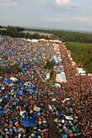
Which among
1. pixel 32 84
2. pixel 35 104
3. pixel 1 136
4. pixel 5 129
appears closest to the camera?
pixel 1 136

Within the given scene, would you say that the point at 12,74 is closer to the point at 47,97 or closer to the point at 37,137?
the point at 47,97

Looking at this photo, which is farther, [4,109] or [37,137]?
[4,109]

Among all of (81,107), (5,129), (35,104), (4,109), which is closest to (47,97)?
(35,104)

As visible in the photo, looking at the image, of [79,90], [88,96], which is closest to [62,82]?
[79,90]

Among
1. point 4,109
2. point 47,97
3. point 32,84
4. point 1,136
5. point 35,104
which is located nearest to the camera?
point 1,136

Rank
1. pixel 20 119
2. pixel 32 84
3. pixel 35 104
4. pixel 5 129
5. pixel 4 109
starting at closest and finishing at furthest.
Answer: pixel 5 129
pixel 20 119
pixel 4 109
pixel 35 104
pixel 32 84

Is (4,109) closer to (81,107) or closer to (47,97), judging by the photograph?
(47,97)
